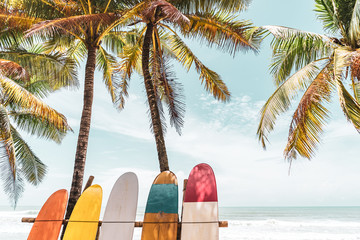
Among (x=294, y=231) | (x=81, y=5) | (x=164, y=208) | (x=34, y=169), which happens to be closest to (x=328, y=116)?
(x=164, y=208)

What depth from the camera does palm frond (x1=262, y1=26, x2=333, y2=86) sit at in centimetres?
673

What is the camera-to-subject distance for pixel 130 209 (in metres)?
4.16

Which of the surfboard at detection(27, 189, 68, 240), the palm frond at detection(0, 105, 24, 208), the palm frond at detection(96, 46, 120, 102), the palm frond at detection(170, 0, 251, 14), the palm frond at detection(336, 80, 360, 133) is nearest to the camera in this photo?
the surfboard at detection(27, 189, 68, 240)

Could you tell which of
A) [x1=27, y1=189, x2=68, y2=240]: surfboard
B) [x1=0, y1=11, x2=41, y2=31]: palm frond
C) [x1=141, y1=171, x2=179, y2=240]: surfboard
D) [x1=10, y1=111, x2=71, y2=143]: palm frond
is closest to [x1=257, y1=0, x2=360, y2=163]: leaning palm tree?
[x1=141, y1=171, x2=179, y2=240]: surfboard

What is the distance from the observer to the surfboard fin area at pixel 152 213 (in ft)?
12.4

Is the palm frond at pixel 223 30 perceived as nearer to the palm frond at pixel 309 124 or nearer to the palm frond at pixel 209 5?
the palm frond at pixel 209 5

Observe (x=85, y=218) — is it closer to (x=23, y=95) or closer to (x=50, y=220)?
(x=50, y=220)

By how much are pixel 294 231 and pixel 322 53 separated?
553 inches

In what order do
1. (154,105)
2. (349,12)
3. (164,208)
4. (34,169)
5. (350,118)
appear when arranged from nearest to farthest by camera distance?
1. (164,208)
2. (350,118)
3. (154,105)
4. (349,12)
5. (34,169)

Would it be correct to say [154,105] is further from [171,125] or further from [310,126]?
[310,126]

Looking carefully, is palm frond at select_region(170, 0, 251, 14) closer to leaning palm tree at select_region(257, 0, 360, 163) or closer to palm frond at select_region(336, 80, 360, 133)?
leaning palm tree at select_region(257, 0, 360, 163)

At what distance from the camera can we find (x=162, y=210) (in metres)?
3.92

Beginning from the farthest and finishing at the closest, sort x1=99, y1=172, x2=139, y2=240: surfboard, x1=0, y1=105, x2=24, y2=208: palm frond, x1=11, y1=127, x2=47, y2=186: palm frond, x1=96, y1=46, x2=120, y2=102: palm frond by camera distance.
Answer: x1=11, y1=127, x2=47, y2=186: palm frond < x1=96, y1=46, x2=120, y2=102: palm frond < x1=0, y1=105, x2=24, y2=208: palm frond < x1=99, y1=172, x2=139, y2=240: surfboard

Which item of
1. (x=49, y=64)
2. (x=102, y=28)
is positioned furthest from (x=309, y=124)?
(x=49, y=64)
